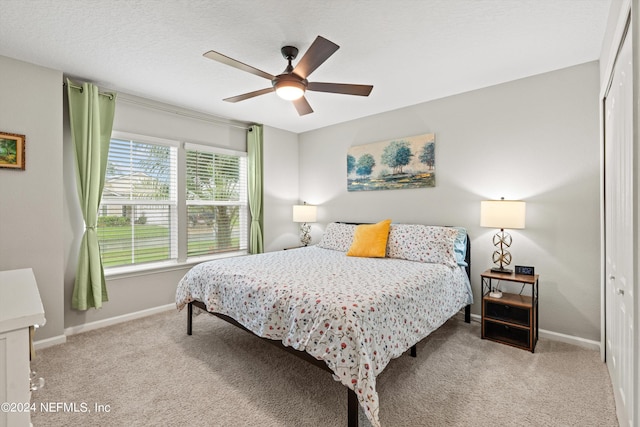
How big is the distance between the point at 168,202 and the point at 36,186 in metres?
1.28

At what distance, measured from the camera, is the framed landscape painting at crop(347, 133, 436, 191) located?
149 inches

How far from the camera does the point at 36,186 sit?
110 inches

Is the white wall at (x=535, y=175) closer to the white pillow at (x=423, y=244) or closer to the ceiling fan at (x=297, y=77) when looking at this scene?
the white pillow at (x=423, y=244)

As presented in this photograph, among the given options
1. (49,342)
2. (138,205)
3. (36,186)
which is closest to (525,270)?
(138,205)

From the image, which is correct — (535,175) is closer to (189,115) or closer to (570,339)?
(570,339)

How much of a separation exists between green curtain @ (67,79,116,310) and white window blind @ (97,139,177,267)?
0.76 feet

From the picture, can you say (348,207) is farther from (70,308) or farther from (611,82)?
(70,308)

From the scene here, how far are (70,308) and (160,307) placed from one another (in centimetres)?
89

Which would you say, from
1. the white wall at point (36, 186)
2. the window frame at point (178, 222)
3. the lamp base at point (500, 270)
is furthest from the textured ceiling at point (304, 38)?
the lamp base at point (500, 270)

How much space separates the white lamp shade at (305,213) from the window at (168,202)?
0.80 m

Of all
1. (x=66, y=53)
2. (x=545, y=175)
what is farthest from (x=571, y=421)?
(x=66, y=53)

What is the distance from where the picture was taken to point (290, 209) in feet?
Result: 17.2

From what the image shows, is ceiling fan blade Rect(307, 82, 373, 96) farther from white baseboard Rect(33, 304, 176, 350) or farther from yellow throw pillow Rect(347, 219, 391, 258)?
white baseboard Rect(33, 304, 176, 350)

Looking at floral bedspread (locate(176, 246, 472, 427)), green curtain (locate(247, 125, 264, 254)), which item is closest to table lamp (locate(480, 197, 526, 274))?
floral bedspread (locate(176, 246, 472, 427))
